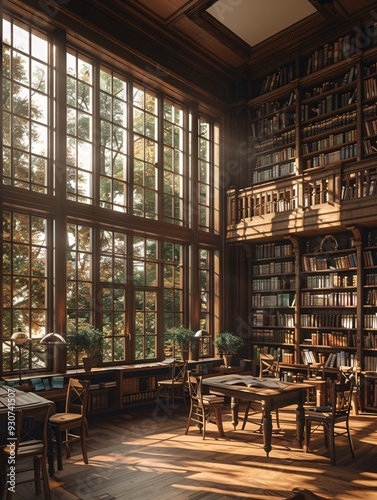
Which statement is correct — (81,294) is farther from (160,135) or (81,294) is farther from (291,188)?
(291,188)

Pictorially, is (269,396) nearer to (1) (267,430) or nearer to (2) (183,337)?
(1) (267,430)

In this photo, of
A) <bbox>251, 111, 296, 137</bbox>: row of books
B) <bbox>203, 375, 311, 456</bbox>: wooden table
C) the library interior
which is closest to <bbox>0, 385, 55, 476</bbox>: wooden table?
the library interior

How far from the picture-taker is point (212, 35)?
8891 mm

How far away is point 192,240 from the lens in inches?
363

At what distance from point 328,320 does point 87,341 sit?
416cm

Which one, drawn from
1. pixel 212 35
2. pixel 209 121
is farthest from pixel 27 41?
pixel 209 121

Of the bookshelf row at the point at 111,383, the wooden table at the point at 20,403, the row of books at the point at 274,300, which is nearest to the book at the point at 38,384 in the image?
the bookshelf row at the point at 111,383

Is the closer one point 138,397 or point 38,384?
point 38,384

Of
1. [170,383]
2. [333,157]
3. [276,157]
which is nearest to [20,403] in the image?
[170,383]

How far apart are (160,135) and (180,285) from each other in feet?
9.12

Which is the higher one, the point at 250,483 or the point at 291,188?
the point at 291,188

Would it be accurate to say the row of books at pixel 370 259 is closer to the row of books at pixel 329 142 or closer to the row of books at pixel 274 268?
the row of books at pixel 274 268

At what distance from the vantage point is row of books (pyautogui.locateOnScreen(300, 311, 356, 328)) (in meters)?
8.12

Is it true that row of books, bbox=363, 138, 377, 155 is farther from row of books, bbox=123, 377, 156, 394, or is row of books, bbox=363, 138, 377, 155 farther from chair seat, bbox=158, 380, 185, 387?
A: row of books, bbox=123, 377, 156, 394
